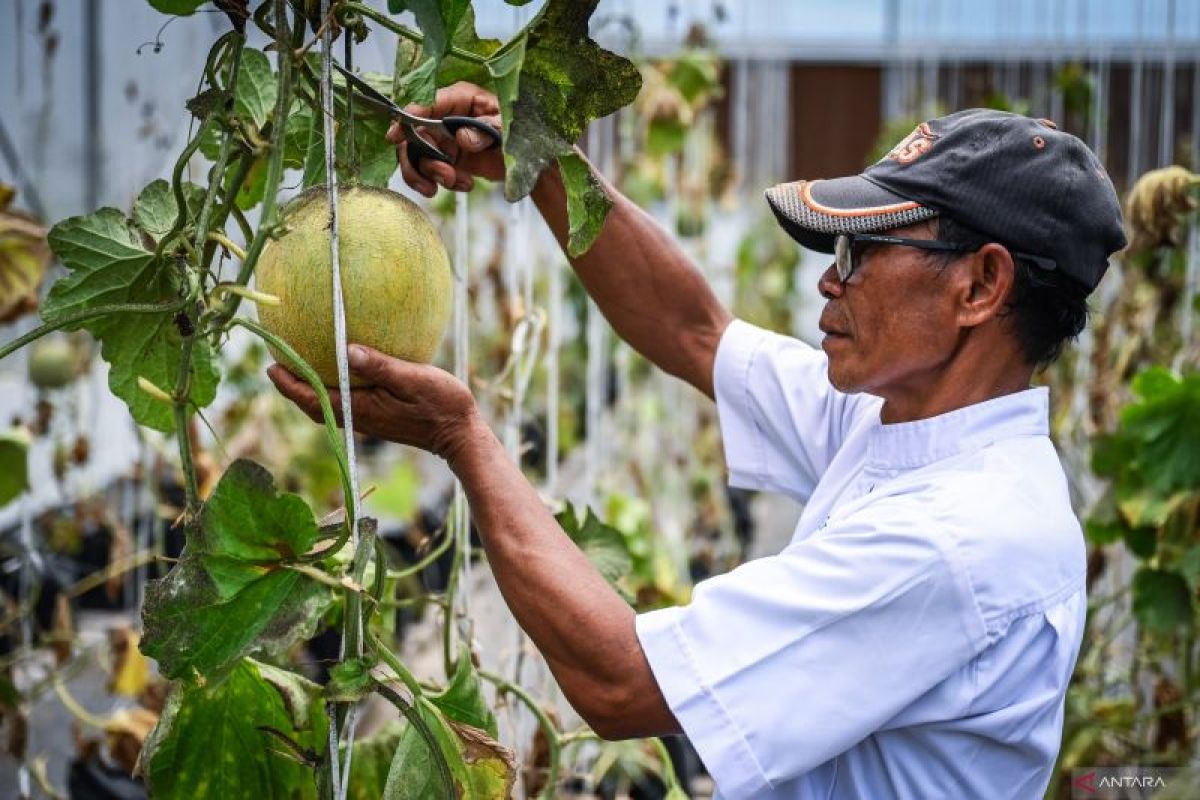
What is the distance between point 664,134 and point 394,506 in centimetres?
114

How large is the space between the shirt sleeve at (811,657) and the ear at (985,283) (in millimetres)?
228

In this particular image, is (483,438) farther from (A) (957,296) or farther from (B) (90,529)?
(B) (90,529)

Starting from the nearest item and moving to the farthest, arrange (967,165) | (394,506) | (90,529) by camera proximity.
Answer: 1. (967,165)
2. (394,506)
3. (90,529)

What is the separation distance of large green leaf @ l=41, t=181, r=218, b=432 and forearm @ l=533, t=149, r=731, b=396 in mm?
589

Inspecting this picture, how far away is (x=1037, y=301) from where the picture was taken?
1.21 m

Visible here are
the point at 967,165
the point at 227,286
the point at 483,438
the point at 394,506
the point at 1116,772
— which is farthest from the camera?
the point at 394,506

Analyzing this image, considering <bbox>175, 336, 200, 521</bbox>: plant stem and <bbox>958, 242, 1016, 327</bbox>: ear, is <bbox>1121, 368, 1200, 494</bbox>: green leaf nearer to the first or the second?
<bbox>958, 242, 1016, 327</bbox>: ear

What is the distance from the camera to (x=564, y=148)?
88 cm

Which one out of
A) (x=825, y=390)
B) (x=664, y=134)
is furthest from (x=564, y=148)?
(x=664, y=134)

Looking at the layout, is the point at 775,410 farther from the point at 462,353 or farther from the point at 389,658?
the point at 389,658

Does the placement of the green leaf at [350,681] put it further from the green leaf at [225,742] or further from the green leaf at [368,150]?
the green leaf at [368,150]

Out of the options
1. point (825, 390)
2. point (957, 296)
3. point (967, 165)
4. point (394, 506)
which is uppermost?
point (967, 165)

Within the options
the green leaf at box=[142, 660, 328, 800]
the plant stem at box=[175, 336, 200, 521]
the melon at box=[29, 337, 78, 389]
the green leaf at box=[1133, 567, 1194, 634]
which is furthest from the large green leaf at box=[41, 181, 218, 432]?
the melon at box=[29, 337, 78, 389]

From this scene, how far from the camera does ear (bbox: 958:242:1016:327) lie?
1176 mm
